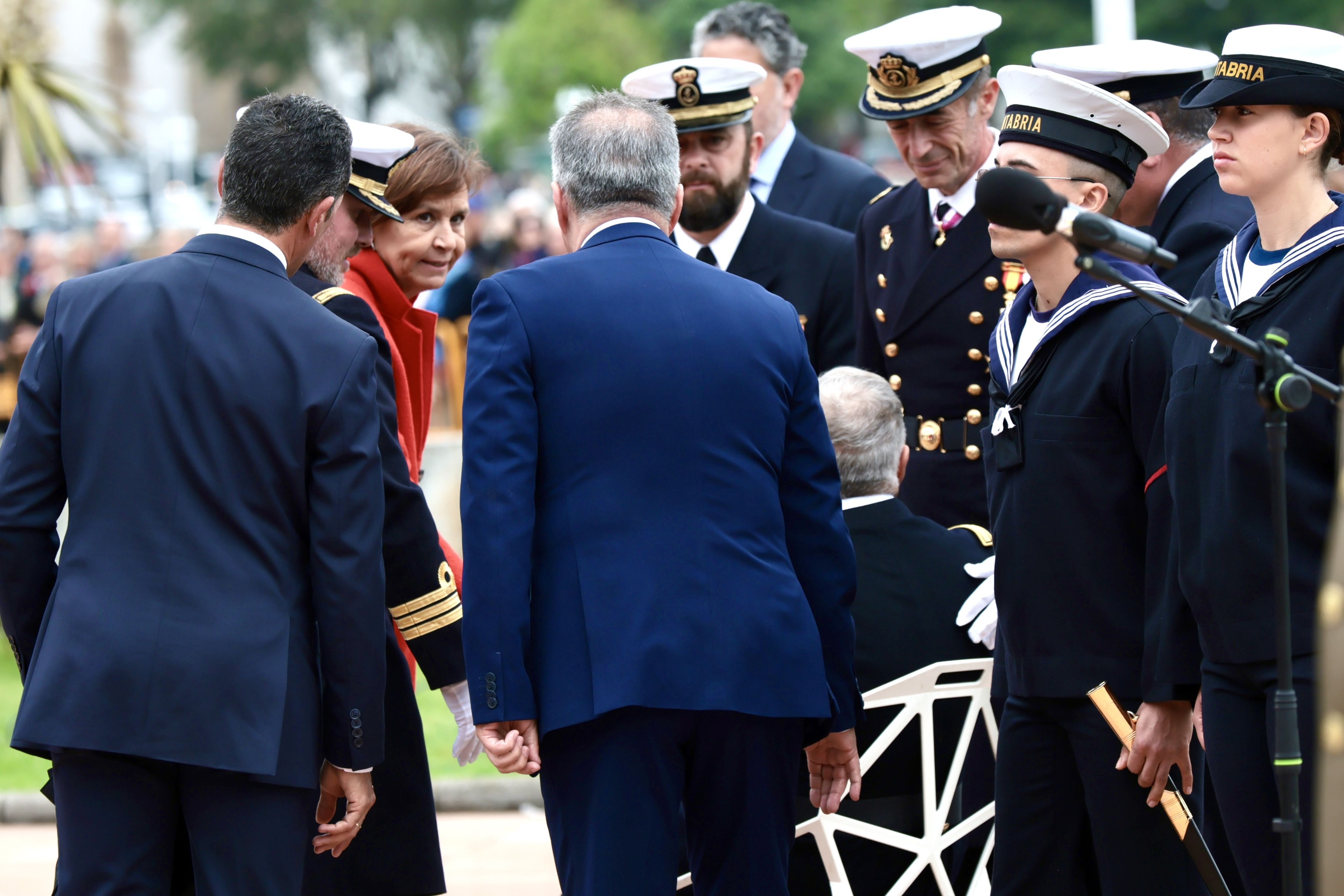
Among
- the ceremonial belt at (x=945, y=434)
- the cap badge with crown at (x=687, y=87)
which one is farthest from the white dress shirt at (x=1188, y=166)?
the cap badge with crown at (x=687, y=87)

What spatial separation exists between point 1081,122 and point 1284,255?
0.67m

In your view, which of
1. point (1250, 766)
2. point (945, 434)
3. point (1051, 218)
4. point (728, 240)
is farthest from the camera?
point (728, 240)

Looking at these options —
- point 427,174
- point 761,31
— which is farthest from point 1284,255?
point 761,31

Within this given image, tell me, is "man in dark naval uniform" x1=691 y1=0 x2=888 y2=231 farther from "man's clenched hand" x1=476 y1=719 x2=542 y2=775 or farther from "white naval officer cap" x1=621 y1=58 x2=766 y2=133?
"man's clenched hand" x1=476 y1=719 x2=542 y2=775

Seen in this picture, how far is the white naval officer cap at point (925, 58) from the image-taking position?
201 inches

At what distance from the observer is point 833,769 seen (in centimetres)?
364

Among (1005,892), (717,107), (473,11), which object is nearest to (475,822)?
(717,107)

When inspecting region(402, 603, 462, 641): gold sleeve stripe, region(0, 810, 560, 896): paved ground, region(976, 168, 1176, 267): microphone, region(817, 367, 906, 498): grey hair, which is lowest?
region(0, 810, 560, 896): paved ground

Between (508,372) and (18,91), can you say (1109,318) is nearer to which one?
(508,372)

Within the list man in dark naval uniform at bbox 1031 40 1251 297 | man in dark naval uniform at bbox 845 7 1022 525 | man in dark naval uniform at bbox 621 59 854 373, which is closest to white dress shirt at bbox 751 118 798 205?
man in dark naval uniform at bbox 621 59 854 373

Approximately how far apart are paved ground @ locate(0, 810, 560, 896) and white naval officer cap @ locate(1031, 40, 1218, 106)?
117 inches

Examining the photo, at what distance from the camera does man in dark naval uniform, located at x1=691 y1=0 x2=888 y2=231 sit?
666 cm

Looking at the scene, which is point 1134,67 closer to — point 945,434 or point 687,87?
point 945,434

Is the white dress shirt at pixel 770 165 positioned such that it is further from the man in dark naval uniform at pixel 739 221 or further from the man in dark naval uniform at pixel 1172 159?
the man in dark naval uniform at pixel 1172 159
